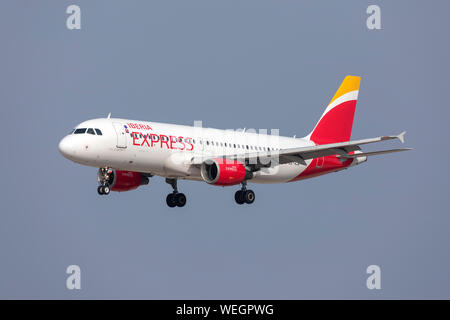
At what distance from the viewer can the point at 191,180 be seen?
67062 millimetres

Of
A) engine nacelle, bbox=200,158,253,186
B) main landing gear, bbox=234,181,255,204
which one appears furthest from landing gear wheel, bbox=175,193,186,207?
engine nacelle, bbox=200,158,253,186

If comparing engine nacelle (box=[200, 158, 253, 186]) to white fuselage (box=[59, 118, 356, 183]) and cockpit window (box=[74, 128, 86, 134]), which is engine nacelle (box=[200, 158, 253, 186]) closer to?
white fuselage (box=[59, 118, 356, 183])

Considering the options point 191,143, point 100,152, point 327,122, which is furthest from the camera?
point 327,122

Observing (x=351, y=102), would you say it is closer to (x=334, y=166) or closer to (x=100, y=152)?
(x=334, y=166)

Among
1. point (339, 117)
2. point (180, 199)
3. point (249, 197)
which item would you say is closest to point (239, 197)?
point (249, 197)

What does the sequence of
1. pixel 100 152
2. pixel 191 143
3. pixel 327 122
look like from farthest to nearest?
1. pixel 327 122
2. pixel 191 143
3. pixel 100 152

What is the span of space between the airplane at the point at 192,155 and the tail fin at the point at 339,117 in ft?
7.99

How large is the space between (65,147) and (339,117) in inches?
921

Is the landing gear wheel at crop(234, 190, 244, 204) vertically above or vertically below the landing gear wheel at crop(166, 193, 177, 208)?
below

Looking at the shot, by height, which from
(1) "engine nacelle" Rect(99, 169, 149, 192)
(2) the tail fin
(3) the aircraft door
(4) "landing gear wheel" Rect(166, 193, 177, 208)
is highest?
(2) the tail fin

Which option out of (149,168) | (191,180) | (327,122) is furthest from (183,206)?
(327,122)

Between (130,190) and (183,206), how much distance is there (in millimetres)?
3942

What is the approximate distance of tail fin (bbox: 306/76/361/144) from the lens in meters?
74.0

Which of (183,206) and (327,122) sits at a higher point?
(327,122)
